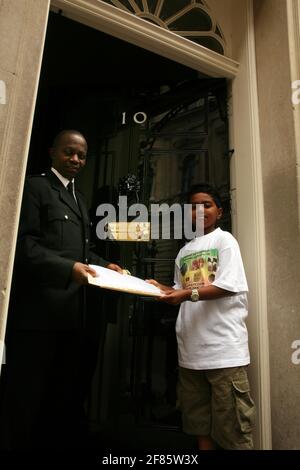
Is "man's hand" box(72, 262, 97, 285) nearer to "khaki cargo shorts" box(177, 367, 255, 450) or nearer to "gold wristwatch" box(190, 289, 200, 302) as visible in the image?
"gold wristwatch" box(190, 289, 200, 302)

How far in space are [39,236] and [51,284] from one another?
26 cm

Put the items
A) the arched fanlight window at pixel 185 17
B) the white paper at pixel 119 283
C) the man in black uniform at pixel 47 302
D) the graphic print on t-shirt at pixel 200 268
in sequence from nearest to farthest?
the white paper at pixel 119 283 < the man in black uniform at pixel 47 302 < the graphic print on t-shirt at pixel 200 268 < the arched fanlight window at pixel 185 17

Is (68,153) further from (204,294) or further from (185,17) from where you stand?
(185,17)

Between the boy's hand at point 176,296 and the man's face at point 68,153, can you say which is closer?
the boy's hand at point 176,296

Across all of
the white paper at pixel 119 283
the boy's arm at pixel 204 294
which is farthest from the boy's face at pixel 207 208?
the white paper at pixel 119 283

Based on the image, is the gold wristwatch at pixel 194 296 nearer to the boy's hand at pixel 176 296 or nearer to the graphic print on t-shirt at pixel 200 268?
the boy's hand at pixel 176 296

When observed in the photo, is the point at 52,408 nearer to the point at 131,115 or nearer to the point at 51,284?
the point at 51,284

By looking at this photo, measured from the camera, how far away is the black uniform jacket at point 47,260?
5.39 ft

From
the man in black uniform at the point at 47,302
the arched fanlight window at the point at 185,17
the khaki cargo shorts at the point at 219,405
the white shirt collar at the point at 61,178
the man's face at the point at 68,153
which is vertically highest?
the arched fanlight window at the point at 185,17

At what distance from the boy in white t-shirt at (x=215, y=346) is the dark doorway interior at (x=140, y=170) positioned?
0.57 meters

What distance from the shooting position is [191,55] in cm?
244

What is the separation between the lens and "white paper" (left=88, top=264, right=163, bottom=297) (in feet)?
4.92

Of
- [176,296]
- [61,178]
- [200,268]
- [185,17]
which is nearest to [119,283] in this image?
[176,296]
